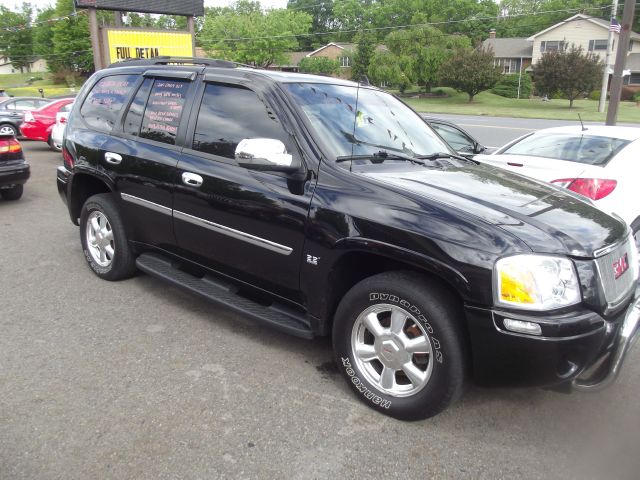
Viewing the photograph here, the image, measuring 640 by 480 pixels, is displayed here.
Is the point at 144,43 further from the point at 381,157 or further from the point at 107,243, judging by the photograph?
the point at 381,157

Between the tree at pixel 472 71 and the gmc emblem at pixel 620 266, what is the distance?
46949 millimetres

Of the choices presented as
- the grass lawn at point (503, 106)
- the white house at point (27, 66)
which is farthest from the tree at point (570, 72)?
the white house at point (27, 66)

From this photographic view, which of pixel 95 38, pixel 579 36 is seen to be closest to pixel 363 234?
pixel 95 38

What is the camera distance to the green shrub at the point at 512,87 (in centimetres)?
5209

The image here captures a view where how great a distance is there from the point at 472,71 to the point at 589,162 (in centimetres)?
4416

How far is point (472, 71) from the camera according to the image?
46.6m

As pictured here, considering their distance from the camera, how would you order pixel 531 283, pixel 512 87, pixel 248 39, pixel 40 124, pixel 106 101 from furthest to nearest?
pixel 248 39 → pixel 512 87 → pixel 40 124 → pixel 106 101 → pixel 531 283

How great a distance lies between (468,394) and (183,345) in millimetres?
1997

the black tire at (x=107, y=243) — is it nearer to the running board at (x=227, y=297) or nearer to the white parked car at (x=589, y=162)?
the running board at (x=227, y=297)

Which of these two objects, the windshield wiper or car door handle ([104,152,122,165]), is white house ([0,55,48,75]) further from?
the windshield wiper

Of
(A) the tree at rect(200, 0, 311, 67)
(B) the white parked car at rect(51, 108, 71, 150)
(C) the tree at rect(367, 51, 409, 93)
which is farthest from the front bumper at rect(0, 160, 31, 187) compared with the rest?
(A) the tree at rect(200, 0, 311, 67)

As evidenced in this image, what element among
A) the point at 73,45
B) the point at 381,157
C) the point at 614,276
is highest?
the point at 73,45

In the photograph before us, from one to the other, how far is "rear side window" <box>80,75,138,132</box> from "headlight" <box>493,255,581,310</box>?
3.57 m

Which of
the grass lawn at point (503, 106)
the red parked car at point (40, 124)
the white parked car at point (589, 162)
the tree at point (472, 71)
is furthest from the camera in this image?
the tree at point (472, 71)
